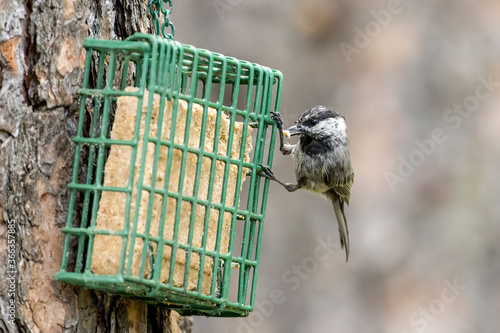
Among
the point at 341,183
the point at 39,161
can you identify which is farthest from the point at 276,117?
the point at 341,183

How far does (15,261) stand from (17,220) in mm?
192

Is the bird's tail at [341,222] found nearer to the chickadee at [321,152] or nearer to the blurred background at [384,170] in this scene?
the chickadee at [321,152]

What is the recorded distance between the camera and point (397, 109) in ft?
27.5

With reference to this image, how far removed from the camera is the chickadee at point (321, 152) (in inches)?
251

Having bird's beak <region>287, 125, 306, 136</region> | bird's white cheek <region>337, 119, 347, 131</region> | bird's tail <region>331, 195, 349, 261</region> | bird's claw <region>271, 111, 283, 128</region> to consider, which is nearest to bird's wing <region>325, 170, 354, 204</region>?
bird's tail <region>331, 195, 349, 261</region>

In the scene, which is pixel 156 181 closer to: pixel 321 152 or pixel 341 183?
pixel 321 152

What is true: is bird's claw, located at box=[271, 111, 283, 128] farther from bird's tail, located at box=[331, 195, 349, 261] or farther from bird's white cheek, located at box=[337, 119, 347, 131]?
bird's tail, located at box=[331, 195, 349, 261]

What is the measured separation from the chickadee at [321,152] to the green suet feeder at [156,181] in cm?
192

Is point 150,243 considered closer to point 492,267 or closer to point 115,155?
point 115,155

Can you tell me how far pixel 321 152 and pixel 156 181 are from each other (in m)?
3.03

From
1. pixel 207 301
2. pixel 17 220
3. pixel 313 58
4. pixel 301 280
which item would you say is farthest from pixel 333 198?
pixel 17 220

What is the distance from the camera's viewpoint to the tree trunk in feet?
12.6

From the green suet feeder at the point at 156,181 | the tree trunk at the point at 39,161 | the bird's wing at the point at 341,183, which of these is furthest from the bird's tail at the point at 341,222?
the tree trunk at the point at 39,161

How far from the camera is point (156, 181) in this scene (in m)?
3.85
